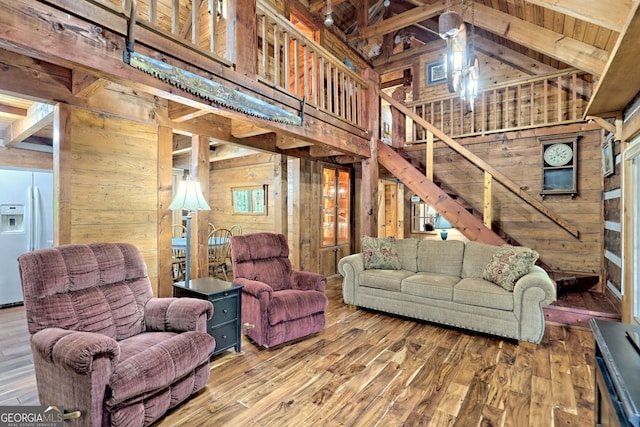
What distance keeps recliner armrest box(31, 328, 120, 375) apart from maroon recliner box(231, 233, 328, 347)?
1.38 meters

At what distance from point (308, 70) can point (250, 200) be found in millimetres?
3314

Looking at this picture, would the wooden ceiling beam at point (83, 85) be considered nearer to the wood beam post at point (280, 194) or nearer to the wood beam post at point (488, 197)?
the wood beam post at point (280, 194)

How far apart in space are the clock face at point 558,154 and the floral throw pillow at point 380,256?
3100mm

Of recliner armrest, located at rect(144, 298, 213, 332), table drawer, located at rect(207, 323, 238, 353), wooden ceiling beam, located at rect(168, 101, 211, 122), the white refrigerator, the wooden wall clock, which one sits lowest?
table drawer, located at rect(207, 323, 238, 353)

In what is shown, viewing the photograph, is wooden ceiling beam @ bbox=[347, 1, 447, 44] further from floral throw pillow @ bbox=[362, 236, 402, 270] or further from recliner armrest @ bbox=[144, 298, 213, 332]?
recliner armrest @ bbox=[144, 298, 213, 332]

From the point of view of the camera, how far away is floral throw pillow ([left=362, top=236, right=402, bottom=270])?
4.29 m

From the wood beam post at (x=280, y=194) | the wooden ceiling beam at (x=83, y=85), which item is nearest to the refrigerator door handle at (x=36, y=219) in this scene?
the wooden ceiling beam at (x=83, y=85)

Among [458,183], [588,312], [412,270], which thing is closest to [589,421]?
[588,312]

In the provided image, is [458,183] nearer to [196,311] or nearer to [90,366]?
[196,311]

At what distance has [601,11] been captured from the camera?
2434 mm

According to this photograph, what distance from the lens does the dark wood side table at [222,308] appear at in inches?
107

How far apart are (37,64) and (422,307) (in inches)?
171

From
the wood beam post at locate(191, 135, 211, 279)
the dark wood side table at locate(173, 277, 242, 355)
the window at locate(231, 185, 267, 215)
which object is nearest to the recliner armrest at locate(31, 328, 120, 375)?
the dark wood side table at locate(173, 277, 242, 355)

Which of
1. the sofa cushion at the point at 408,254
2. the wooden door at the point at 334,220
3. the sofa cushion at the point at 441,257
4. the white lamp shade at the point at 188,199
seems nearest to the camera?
the white lamp shade at the point at 188,199
